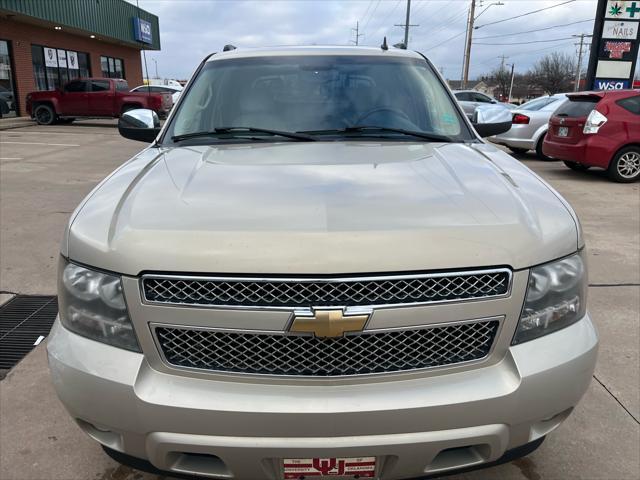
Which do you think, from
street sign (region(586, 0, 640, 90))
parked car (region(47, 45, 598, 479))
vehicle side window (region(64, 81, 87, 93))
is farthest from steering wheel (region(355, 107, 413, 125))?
vehicle side window (region(64, 81, 87, 93))

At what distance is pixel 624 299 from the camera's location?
425cm

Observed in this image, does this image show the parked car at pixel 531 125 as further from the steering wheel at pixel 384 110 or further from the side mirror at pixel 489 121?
the steering wheel at pixel 384 110

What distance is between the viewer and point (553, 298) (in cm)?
179

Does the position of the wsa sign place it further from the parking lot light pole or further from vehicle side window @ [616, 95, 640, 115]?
the parking lot light pole

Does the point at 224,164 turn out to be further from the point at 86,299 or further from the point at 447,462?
the point at 447,462

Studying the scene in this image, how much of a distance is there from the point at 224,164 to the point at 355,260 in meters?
0.99

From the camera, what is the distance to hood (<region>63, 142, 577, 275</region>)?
5.20ft

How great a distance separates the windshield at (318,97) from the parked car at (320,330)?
44.3 inches

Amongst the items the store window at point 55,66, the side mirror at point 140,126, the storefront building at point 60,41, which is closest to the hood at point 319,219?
the side mirror at point 140,126

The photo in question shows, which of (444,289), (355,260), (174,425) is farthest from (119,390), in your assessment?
(444,289)

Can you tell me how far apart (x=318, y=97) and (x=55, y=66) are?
82.6 feet

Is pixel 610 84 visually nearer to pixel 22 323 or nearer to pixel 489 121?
pixel 489 121

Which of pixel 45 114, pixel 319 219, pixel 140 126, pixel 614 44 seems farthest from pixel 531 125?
pixel 45 114

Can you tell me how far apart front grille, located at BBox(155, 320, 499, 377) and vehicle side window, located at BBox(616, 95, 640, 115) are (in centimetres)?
910
